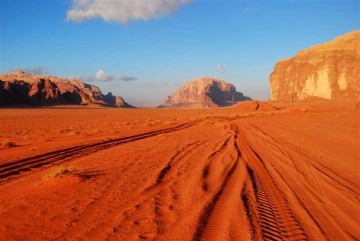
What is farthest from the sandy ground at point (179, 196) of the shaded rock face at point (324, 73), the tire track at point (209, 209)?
the shaded rock face at point (324, 73)

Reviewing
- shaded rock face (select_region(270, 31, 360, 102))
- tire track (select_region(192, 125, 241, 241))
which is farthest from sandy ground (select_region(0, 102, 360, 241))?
shaded rock face (select_region(270, 31, 360, 102))

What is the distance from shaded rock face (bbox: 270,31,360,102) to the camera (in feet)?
331

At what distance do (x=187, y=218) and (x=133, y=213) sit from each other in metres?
0.90

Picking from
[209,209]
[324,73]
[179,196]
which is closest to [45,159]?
[179,196]

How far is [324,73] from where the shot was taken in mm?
106438

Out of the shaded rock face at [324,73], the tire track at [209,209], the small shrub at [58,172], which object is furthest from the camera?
the shaded rock face at [324,73]

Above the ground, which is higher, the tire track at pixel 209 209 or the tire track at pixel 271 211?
the tire track at pixel 209 209

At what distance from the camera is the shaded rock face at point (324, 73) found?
331ft

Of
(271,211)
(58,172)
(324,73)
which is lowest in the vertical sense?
(271,211)

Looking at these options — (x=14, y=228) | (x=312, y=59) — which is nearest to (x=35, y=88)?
(x=312, y=59)

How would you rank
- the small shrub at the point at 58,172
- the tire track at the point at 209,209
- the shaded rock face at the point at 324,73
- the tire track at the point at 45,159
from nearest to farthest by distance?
the tire track at the point at 209,209, the small shrub at the point at 58,172, the tire track at the point at 45,159, the shaded rock face at the point at 324,73

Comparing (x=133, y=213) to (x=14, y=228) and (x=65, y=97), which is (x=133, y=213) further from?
(x=65, y=97)

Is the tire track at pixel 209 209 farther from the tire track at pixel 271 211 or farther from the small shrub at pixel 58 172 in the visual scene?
the small shrub at pixel 58 172

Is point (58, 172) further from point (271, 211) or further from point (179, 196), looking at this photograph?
point (271, 211)
